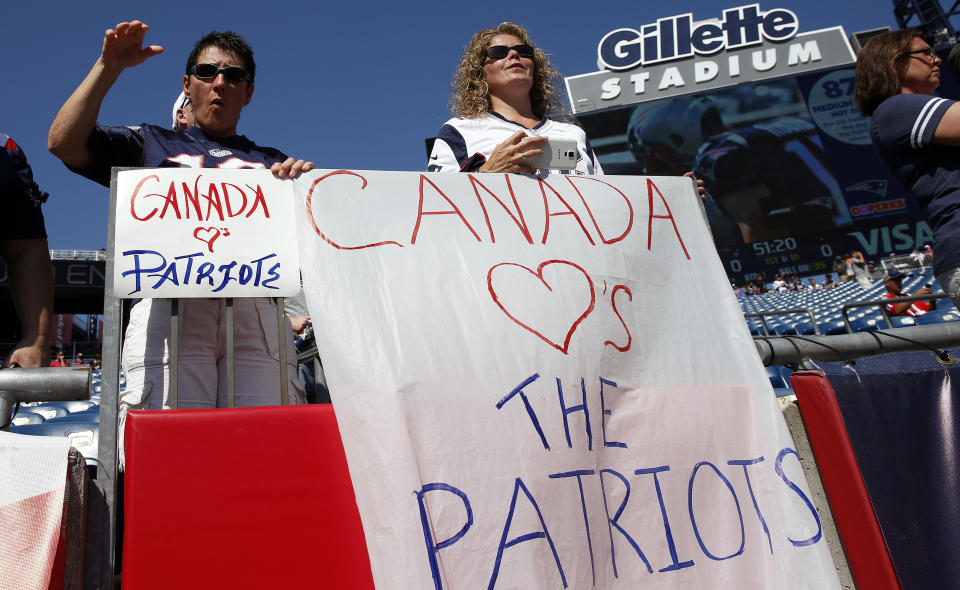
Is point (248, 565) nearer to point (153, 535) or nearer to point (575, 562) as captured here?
point (153, 535)

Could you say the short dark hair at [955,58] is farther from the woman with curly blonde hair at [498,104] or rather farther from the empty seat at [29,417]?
the empty seat at [29,417]

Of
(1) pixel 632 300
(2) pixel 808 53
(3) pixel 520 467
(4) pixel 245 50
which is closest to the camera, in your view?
(3) pixel 520 467

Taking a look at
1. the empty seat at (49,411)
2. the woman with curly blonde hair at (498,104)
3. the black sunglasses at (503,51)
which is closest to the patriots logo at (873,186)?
the woman with curly blonde hair at (498,104)

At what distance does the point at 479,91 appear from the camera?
96.0 inches

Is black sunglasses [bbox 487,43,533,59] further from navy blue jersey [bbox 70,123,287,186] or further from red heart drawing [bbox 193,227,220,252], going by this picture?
red heart drawing [bbox 193,227,220,252]

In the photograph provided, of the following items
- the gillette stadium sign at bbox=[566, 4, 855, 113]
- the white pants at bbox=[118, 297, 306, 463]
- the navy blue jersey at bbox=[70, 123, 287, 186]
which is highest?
the gillette stadium sign at bbox=[566, 4, 855, 113]

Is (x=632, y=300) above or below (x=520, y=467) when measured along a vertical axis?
above

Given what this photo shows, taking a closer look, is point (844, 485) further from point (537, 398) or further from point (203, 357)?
point (203, 357)

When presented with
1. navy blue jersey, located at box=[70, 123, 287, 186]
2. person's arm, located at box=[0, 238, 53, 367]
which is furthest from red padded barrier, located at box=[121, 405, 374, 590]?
navy blue jersey, located at box=[70, 123, 287, 186]

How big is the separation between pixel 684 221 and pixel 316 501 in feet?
3.88

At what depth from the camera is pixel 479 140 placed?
221 cm

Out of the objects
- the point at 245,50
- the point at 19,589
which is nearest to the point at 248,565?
the point at 19,589

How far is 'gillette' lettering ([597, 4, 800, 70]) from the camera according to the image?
25797 millimetres

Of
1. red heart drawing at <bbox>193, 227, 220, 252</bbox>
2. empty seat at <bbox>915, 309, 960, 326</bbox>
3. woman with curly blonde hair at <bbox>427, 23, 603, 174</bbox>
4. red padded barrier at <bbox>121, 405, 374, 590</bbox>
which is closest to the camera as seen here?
red padded barrier at <bbox>121, 405, 374, 590</bbox>
